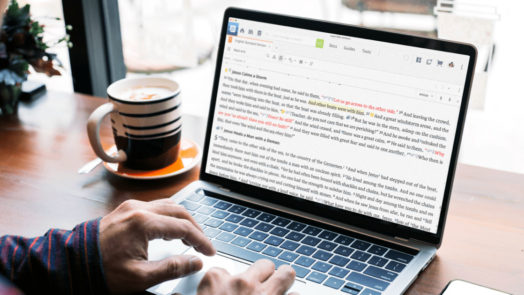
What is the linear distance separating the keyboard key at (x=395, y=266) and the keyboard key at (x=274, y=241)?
16cm

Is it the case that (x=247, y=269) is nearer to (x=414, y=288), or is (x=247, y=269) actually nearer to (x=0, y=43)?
(x=414, y=288)

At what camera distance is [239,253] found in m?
0.83

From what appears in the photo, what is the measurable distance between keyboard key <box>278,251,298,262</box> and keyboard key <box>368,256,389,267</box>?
11cm

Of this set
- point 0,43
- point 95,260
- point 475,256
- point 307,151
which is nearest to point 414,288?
point 475,256

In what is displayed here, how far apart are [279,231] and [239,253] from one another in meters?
0.08

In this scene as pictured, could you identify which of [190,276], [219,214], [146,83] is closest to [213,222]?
[219,214]

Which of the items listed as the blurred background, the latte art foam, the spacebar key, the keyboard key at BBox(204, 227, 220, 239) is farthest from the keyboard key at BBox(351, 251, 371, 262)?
the blurred background

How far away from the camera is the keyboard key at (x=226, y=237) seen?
86 cm

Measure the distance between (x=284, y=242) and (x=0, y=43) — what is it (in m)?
0.79

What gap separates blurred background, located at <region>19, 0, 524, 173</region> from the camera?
1.15m

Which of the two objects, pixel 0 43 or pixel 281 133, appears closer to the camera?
pixel 281 133

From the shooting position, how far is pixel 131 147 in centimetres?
104

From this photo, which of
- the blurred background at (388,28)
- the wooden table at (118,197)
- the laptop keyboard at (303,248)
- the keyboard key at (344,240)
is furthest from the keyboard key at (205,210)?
the blurred background at (388,28)

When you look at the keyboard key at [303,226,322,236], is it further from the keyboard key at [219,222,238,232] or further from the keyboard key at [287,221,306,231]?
the keyboard key at [219,222,238,232]
